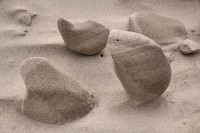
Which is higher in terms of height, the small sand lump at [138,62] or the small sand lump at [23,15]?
the small sand lump at [138,62]

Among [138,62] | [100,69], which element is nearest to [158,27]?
[100,69]

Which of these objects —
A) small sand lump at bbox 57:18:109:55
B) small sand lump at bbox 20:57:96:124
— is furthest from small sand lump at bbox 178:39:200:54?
small sand lump at bbox 20:57:96:124

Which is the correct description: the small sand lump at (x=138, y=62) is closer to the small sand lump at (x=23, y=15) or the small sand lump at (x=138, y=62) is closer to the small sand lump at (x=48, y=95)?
the small sand lump at (x=48, y=95)

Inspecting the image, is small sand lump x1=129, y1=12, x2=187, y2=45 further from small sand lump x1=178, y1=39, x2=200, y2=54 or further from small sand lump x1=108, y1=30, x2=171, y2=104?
small sand lump x1=108, y1=30, x2=171, y2=104

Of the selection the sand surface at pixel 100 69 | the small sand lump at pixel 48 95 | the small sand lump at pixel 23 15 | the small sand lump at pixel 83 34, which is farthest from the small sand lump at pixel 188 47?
the small sand lump at pixel 23 15

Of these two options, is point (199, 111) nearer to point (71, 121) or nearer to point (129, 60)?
point (129, 60)

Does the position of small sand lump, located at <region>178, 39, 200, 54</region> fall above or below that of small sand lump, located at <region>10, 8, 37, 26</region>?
below

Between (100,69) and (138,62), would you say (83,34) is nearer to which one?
(100,69)
